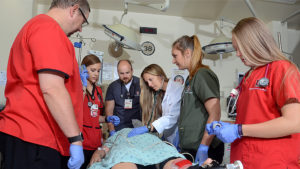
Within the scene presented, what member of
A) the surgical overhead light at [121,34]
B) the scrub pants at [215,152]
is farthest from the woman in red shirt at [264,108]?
the surgical overhead light at [121,34]

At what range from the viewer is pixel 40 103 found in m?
0.90

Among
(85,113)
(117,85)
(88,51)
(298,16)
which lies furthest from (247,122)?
(298,16)

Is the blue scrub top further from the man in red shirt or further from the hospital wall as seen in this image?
the man in red shirt

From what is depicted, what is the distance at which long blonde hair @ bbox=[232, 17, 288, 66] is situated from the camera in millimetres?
932

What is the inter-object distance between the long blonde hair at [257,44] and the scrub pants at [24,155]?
946mm

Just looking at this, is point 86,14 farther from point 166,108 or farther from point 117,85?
point 117,85

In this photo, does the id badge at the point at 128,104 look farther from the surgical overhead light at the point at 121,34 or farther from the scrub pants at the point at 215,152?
the scrub pants at the point at 215,152

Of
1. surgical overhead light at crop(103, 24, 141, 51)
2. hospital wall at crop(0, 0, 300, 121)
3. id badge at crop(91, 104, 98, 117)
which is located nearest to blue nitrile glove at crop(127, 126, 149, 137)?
id badge at crop(91, 104, 98, 117)

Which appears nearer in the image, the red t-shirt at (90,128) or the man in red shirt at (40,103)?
the man in red shirt at (40,103)

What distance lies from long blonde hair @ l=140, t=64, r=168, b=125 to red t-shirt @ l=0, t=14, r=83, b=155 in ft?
3.74

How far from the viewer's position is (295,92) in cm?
81

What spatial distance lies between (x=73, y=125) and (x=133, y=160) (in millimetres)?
429

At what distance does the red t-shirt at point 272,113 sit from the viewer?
2.74 ft

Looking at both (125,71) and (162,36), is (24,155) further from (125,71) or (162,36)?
(162,36)
